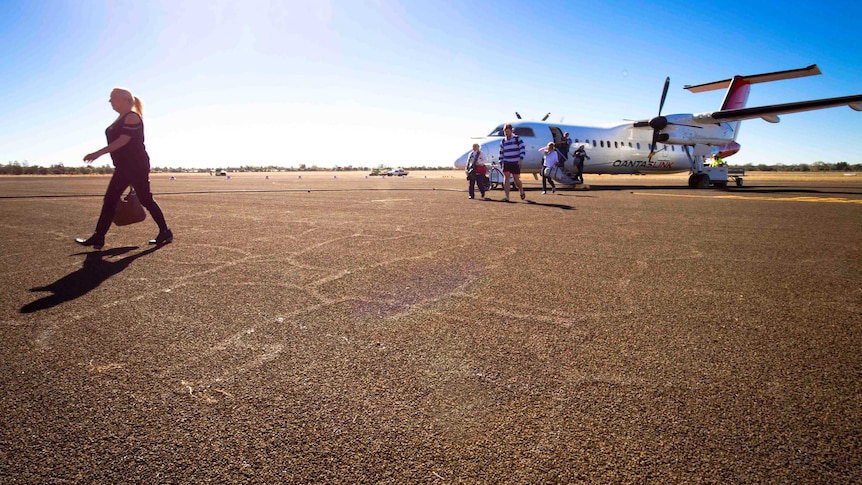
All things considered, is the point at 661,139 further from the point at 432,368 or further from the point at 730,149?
the point at 432,368

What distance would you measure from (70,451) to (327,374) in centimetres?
92

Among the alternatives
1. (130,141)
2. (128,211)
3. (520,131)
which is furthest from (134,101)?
(520,131)

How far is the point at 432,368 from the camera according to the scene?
195cm

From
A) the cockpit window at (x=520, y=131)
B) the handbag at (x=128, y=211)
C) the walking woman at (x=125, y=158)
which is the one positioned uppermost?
the cockpit window at (x=520, y=131)

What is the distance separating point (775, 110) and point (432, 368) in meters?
18.4

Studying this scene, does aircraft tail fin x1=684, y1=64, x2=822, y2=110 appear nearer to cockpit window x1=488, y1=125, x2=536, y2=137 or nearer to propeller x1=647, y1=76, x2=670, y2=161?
propeller x1=647, y1=76, x2=670, y2=161

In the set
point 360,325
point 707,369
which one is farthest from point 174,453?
point 707,369

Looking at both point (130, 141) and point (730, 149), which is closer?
point (130, 141)

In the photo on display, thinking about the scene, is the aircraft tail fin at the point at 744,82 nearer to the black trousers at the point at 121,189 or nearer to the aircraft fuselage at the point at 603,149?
the aircraft fuselage at the point at 603,149

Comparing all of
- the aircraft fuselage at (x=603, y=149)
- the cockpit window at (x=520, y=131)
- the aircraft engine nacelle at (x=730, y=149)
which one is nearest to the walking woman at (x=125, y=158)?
the aircraft fuselage at (x=603, y=149)

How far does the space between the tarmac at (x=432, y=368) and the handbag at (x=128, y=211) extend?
97 centimetres

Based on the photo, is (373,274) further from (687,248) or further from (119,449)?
(687,248)

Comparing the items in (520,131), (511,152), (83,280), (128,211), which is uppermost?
(520,131)

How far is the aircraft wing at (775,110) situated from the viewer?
1251 cm
